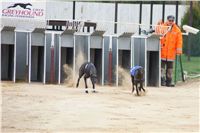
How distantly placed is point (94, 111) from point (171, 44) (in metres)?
9.71

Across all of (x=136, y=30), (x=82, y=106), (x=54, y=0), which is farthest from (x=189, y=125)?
(x=54, y=0)

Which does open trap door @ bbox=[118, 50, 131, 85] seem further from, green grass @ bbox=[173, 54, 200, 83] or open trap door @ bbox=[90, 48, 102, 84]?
green grass @ bbox=[173, 54, 200, 83]

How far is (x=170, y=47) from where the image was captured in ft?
72.3

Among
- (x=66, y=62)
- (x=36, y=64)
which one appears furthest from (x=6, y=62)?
(x=66, y=62)

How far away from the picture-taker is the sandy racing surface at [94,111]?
1077cm

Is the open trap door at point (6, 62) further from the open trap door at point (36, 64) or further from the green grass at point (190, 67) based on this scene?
the green grass at point (190, 67)

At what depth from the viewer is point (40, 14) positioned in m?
21.1

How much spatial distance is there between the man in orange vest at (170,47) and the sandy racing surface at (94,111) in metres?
3.75

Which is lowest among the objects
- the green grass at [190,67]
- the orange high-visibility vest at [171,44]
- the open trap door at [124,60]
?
the green grass at [190,67]

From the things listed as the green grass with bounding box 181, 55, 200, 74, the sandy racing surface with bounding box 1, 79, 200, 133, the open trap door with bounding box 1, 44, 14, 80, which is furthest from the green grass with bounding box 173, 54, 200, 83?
the open trap door with bounding box 1, 44, 14, 80

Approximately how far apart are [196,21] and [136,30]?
17.9 m

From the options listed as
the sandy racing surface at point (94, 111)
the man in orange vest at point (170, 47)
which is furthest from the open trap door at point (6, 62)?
the man in orange vest at point (170, 47)

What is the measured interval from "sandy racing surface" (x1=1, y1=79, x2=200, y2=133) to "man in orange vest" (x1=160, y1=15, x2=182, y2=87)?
3.75m

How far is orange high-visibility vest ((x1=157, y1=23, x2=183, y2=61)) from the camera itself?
21.8 meters
